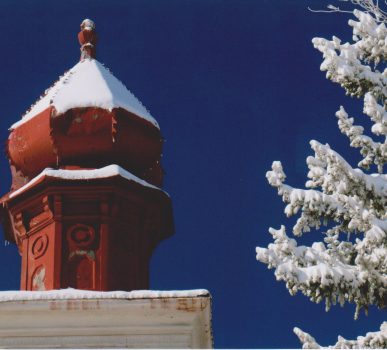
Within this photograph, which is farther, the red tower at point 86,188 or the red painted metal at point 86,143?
the red painted metal at point 86,143

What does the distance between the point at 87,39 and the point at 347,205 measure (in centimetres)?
583

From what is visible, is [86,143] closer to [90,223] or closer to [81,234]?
[90,223]

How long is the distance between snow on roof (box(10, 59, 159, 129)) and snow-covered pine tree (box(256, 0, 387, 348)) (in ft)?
10.9

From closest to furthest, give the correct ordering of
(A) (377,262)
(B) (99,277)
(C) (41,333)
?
(A) (377,262)
(C) (41,333)
(B) (99,277)

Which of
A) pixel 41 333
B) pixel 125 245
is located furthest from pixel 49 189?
pixel 41 333

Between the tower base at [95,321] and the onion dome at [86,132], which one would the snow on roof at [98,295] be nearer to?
the tower base at [95,321]

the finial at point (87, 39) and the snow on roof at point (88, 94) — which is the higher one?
the finial at point (87, 39)

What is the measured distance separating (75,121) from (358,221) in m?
4.42

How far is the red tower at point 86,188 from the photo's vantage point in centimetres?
1172

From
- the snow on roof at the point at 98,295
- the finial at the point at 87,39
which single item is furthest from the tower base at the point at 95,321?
the finial at the point at 87,39

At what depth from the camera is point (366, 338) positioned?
1069 cm

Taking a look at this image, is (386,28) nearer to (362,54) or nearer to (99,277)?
(362,54)

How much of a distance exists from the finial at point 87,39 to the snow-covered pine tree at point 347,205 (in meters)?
4.53

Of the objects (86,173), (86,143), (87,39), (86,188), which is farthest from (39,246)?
(87,39)
